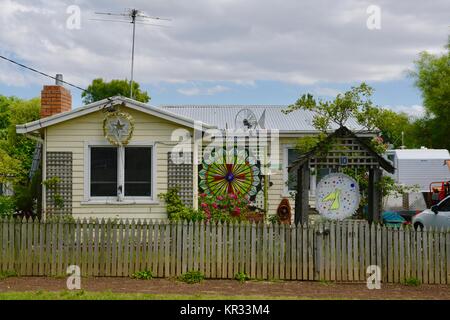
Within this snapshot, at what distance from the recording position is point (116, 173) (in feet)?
49.5

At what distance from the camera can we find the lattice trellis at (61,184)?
1512cm

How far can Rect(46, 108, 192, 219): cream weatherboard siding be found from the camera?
15109mm

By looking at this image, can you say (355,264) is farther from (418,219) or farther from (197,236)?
(418,219)

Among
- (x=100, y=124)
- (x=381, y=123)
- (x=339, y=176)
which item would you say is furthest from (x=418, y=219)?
(x=100, y=124)

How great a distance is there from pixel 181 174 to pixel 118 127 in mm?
1977

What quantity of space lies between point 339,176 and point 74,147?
6.73 m

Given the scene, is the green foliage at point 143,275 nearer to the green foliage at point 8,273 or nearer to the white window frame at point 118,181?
the green foliage at point 8,273

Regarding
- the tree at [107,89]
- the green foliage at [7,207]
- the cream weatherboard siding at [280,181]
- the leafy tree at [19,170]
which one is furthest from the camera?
the tree at [107,89]

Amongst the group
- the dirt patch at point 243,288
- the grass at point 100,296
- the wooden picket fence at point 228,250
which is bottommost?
the dirt patch at point 243,288

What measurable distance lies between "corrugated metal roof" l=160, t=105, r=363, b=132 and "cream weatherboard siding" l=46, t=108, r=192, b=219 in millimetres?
5283

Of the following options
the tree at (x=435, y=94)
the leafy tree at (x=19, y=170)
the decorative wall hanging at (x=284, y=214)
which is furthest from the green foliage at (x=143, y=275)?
the tree at (x=435, y=94)

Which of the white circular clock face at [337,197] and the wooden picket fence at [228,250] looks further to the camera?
the white circular clock face at [337,197]

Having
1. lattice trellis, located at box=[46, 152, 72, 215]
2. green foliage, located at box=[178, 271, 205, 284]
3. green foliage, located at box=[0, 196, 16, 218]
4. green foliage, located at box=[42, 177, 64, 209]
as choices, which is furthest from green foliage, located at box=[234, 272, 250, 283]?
green foliage, located at box=[0, 196, 16, 218]

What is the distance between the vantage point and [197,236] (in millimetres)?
11875
